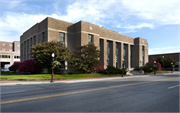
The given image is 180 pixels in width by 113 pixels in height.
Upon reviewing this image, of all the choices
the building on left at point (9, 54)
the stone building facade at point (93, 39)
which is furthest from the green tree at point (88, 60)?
the building on left at point (9, 54)

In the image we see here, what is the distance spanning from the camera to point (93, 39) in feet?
107

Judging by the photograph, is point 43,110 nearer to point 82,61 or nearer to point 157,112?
point 157,112

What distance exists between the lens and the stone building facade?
2967cm

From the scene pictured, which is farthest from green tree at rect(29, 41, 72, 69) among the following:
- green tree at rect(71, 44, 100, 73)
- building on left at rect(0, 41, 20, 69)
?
building on left at rect(0, 41, 20, 69)

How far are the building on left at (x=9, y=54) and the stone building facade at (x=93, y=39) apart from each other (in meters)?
34.2

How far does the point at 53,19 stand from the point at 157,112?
28047mm

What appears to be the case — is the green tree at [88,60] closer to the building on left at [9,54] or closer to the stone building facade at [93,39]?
the stone building facade at [93,39]

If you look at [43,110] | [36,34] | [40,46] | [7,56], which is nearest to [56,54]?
[40,46]

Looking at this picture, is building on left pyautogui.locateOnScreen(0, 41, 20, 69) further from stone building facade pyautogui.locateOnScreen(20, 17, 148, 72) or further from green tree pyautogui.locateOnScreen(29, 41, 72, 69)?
green tree pyautogui.locateOnScreen(29, 41, 72, 69)

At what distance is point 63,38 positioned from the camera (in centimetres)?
3083

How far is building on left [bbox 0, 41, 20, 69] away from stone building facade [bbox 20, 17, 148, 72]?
3421 cm

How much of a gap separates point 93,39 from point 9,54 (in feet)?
194

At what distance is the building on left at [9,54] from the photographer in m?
70.1

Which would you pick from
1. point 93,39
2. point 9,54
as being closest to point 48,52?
point 93,39
